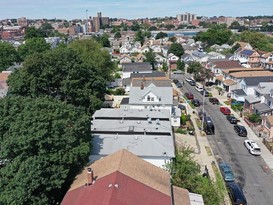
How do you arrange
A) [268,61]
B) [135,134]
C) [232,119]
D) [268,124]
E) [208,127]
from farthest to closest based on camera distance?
[268,61] → [232,119] → [208,127] → [268,124] → [135,134]

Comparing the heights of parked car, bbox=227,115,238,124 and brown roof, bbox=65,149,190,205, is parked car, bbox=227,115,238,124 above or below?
below

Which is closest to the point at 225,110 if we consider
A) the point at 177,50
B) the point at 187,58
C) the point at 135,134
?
the point at 135,134

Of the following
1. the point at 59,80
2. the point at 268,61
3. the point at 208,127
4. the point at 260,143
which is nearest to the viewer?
the point at 260,143

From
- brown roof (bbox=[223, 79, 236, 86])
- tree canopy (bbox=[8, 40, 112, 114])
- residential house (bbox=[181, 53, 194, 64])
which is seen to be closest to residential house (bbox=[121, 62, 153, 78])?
brown roof (bbox=[223, 79, 236, 86])

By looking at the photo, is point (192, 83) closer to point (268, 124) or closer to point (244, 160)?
point (268, 124)

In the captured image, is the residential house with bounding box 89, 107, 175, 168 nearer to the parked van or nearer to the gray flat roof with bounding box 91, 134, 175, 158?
the gray flat roof with bounding box 91, 134, 175, 158

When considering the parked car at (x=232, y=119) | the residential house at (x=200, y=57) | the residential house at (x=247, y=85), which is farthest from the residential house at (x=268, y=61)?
the parked car at (x=232, y=119)

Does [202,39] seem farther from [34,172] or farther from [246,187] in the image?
[34,172]
